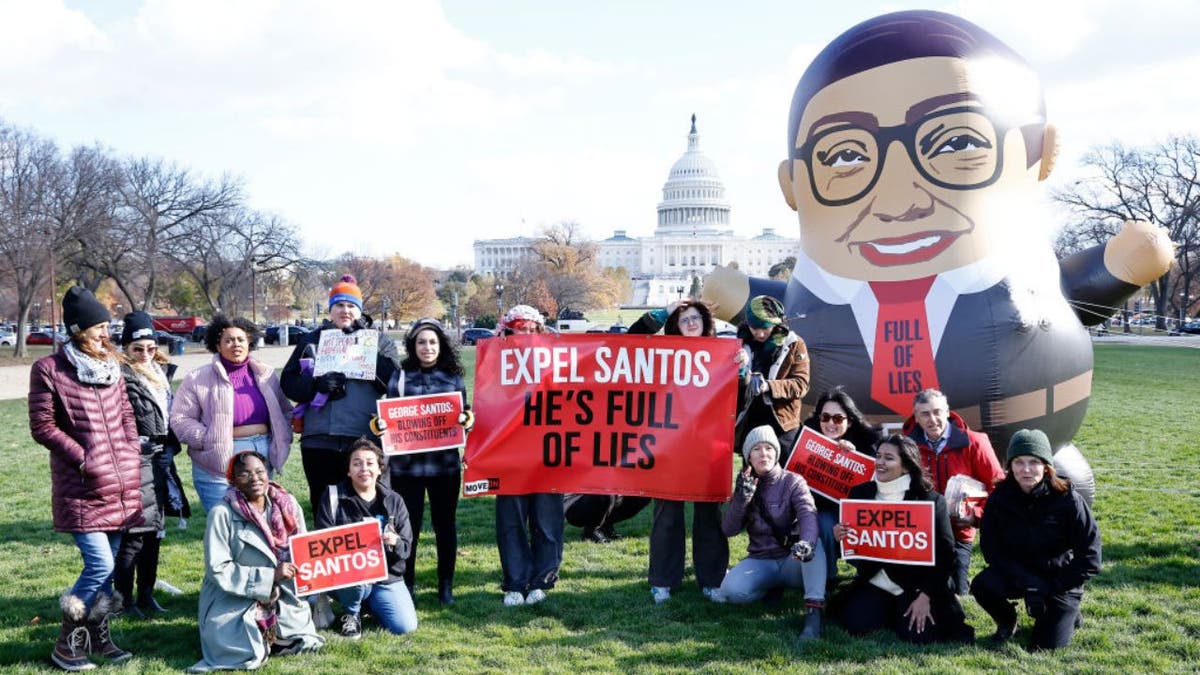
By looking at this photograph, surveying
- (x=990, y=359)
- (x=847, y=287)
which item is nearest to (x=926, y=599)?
(x=990, y=359)

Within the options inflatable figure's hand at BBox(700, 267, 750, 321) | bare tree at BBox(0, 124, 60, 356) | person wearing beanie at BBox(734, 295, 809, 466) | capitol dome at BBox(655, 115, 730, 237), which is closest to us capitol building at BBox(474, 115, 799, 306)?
capitol dome at BBox(655, 115, 730, 237)

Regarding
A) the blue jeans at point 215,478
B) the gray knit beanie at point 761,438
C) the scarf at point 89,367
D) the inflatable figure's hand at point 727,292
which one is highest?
the inflatable figure's hand at point 727,292

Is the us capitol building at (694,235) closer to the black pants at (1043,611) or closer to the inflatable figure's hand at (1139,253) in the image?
the inflatable figure's hand at (1139,253)

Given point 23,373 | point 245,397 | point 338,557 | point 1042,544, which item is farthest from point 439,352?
point 23,373

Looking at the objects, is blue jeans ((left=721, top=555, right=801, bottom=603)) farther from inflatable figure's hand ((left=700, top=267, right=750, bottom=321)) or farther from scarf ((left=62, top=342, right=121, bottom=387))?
scarf ((left=62, top=342, right=121, bottom=387))

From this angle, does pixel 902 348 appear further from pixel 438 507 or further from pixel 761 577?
pixel 438 507

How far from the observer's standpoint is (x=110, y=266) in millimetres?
40625

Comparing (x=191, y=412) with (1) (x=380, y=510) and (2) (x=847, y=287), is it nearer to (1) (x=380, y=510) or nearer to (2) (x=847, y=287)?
(1) (x=380, y=510)

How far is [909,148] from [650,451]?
3701 millimetres

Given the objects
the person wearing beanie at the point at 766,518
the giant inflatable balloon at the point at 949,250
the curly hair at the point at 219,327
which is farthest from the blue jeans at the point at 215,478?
the giant inflatable balloon at the point at 949,250

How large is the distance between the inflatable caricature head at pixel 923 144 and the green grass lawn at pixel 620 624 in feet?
9.13

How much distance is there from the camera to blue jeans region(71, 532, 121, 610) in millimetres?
5391

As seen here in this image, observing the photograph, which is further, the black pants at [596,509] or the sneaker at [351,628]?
the black pants at [596,509]

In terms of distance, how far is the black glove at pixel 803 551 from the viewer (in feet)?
19.0
